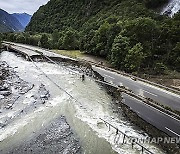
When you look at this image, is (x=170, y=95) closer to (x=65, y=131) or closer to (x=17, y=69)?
(x=65, y=131)

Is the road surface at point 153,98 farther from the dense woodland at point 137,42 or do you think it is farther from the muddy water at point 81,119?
the dense woodland at point 137,42

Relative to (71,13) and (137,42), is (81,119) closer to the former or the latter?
(137,42)

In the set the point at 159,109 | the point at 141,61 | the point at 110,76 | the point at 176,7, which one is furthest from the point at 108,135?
the point at 176,7

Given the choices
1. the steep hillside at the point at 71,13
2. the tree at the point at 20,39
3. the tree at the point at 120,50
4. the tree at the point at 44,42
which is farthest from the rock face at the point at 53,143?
the tree at the point at 20,39

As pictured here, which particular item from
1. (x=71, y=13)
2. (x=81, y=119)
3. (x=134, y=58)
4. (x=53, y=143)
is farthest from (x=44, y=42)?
(x=53, y=143)

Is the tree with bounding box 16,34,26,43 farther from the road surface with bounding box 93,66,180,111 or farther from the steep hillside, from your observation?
the road surface with bounding box 93,66,180,111
